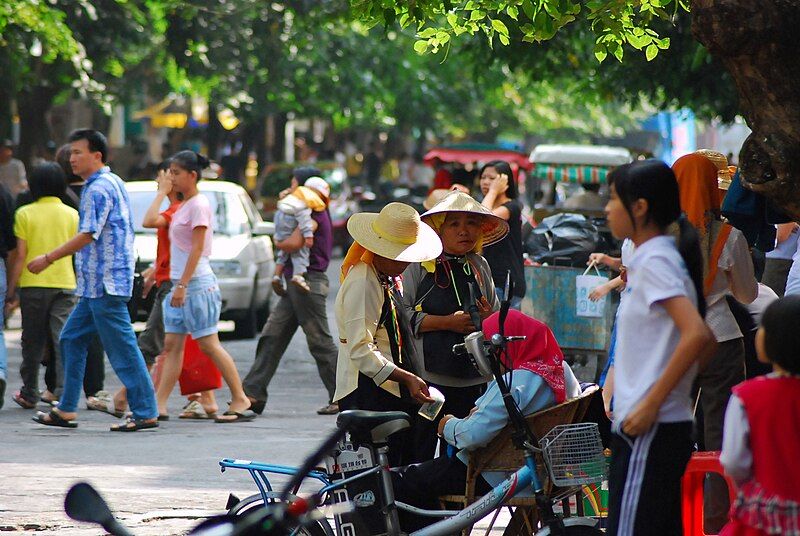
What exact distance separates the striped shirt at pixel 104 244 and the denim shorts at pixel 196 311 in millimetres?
607

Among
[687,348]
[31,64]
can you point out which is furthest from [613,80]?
[687,348]

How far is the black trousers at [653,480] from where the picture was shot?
4.78 metres

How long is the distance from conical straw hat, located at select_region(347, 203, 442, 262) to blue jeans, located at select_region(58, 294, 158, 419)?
3581 mm

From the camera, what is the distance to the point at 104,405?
11188mm

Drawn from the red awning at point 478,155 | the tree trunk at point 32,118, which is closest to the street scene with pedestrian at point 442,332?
the tree trunk at point 32,118

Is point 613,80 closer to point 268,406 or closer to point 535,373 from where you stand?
point 268,406

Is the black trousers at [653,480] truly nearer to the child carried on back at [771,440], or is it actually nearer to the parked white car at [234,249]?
the child carried on back at [771,440]

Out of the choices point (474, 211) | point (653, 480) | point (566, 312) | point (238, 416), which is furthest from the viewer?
point (566, 312)

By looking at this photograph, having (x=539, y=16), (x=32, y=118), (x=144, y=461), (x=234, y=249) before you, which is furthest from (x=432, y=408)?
(x=32, y=118)

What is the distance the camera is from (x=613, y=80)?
19641mm

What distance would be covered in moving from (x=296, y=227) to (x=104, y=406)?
78.2 inches

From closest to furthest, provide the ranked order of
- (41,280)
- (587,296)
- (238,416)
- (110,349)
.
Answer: (110,349), (238,416), (41,280), (587,296)

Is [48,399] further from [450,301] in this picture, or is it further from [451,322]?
[451,322]

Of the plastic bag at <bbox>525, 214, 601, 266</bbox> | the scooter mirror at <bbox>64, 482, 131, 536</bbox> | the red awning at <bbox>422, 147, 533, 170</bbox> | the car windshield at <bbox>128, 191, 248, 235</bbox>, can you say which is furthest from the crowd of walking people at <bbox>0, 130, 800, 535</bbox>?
the red awning at <bbox>422, 147, 533, 170</bbox>
